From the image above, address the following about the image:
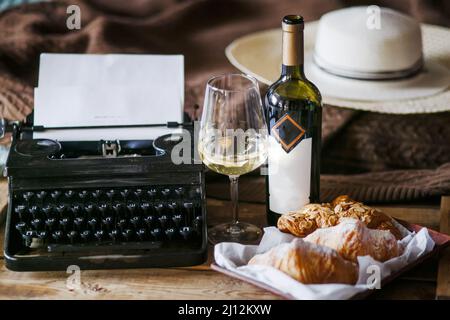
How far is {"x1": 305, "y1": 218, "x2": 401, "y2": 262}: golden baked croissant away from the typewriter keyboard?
227mm

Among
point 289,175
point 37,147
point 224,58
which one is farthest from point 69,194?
point 224,58

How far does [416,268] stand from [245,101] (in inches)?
14.9

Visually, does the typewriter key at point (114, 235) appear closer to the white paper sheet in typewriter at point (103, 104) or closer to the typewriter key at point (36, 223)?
the typewriter key at point (36, 223)

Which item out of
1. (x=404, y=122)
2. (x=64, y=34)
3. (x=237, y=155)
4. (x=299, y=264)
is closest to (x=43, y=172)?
(x=237, y=155)

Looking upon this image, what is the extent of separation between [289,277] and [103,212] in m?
0.37

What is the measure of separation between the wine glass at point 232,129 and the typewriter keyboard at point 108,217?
0.10 meters

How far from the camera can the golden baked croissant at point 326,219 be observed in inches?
50.3

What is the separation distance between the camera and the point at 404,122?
71.7 inches

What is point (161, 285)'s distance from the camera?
1.24m

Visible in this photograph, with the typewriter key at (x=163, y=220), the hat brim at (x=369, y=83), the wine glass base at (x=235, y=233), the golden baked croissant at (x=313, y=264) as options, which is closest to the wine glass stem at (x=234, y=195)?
the wine glass base at (x=235, y=233)

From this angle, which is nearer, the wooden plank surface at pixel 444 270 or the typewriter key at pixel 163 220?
the wooden plank surface at pixel 444 270

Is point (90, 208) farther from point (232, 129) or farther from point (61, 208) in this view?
point (232, 129)
